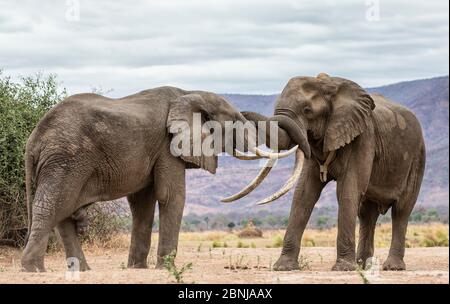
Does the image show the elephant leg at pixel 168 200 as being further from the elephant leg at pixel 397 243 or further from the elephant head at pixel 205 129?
the elephant leg at pixel 397 243

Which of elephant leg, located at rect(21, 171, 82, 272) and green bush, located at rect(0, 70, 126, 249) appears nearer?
elephant leg, located at rect(21, 171, 82, 272)

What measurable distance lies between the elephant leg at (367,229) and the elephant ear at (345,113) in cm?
229

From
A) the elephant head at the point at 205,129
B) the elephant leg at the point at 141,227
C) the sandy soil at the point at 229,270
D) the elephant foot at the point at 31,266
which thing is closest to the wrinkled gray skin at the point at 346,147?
the elephant head at the point at 205,129

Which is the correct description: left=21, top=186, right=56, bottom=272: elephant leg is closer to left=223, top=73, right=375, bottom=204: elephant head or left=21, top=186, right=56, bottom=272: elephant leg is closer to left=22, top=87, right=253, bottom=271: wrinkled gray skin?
left=22, top=87, right=253, bottom=271: wrinkled gray skin

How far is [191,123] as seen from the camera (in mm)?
14828

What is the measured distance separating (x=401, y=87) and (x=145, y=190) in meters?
146

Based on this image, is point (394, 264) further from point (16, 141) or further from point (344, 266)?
point (16, 141)

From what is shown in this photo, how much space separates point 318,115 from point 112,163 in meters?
3.42

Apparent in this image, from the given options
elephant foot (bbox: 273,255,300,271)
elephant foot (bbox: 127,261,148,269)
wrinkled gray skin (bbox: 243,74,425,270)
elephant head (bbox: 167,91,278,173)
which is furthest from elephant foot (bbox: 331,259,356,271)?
elephant foot (bbox: 127,261,148,269)

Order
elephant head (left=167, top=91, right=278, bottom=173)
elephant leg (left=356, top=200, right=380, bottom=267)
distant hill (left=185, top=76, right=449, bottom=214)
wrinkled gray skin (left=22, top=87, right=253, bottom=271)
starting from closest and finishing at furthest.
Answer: wrinkled gray skin (left=22, top=87, right=253, bottom=271)
elephant head (left=167, top=91, right=278, bottom=173)
elephant leg (left=356, top=200, right=380, bottom=267)
distant hill (left=185, top=76, right=449, bottom=214)

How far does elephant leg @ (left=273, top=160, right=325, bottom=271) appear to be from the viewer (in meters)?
16.0

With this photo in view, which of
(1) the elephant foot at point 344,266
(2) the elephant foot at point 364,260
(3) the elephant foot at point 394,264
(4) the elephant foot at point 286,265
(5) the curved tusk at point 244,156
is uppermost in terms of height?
(5) the curved tusk at point 244,156

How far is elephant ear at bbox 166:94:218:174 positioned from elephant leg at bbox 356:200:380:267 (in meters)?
3.69

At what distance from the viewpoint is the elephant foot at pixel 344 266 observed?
15.3 m
